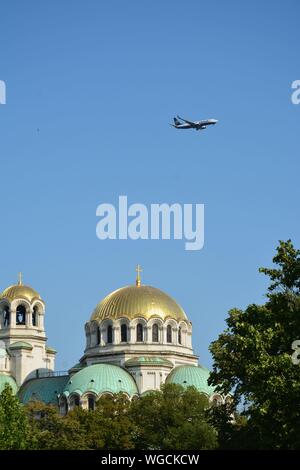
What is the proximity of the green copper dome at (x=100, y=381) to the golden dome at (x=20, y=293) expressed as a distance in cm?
1023

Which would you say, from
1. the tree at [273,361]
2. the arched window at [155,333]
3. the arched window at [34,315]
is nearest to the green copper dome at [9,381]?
the arched window at [34,315]

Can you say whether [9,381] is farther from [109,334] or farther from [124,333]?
[124,333]

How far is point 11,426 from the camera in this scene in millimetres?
67188

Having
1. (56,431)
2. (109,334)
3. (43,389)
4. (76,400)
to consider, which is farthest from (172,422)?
(109,334)

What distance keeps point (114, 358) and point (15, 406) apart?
52.9 meters

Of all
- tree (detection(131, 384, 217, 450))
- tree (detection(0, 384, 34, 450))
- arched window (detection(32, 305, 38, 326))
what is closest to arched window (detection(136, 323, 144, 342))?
arched window (detection(32, 305, 38, 326))

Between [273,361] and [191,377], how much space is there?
6354 centimetres

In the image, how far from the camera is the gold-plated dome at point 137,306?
12331cm

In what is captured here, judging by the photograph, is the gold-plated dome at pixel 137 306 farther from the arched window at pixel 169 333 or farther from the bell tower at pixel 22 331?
the bell tower at pixel 22 331
